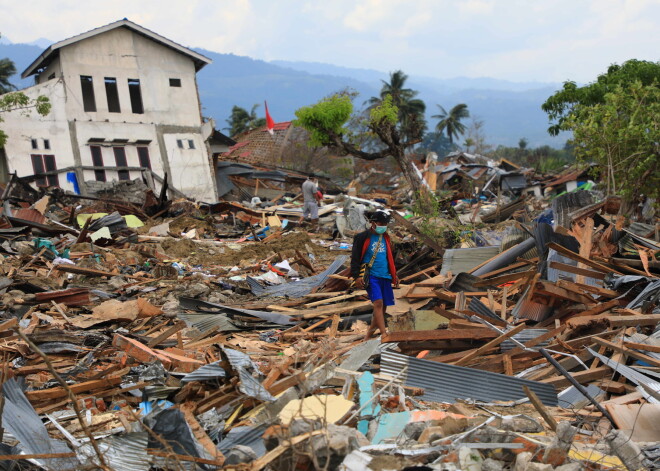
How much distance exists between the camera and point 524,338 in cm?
601

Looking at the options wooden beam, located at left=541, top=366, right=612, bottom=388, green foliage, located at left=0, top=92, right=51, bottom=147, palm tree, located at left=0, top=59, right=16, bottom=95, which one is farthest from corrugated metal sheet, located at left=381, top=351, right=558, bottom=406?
palm tree, located at left=0, top=59, right=16, bottom=95

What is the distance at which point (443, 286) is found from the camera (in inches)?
330

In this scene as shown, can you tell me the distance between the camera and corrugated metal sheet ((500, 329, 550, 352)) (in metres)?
5.83

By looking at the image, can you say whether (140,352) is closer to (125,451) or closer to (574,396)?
(125,451)

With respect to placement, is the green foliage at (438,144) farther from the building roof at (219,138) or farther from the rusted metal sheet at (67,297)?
the rusted metal sheet at (67,297)

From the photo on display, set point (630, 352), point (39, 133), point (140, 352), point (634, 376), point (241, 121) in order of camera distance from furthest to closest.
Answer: point (241, 121)
point (39, 133)
point (140, 352)
point (630, 352)
point (634, 376)

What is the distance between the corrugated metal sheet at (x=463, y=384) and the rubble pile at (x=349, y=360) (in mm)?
12

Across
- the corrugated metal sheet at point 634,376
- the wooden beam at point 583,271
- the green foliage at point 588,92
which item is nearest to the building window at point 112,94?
the green foliage at point 588,92

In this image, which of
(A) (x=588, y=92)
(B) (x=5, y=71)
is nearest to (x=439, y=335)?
(A) (x=588, y=92)

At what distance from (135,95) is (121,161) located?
9.84ft

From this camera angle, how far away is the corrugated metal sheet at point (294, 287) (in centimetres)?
962

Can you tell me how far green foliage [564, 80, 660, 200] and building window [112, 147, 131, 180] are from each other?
1712 centimetres

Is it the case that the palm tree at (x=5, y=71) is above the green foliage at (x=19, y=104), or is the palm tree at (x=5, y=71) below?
above

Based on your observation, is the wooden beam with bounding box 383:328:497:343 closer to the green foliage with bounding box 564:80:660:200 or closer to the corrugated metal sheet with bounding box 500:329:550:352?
the corrugated metal sheet with bounding box 500:329:550:352
